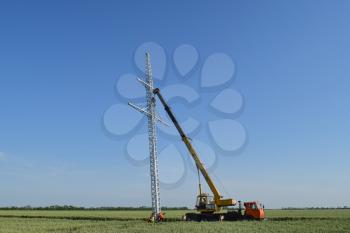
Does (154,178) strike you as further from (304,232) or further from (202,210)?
(304,232)

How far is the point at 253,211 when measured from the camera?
163 feet

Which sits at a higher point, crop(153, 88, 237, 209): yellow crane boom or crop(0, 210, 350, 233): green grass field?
crop(153, 88, 237, 209): yellow crane boom

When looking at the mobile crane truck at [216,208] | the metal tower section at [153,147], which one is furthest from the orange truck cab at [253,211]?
the metal tower section at [153,147]

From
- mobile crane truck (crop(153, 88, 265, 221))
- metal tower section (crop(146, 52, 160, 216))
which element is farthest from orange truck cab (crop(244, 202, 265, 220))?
metal tower section (crop(146, 52, 160, 216))

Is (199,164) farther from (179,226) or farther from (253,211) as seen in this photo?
(179,226)

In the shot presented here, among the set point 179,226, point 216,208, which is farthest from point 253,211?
point 179,226

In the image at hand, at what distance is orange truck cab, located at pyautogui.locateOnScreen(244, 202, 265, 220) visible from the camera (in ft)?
163

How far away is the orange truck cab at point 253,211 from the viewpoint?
49.6m

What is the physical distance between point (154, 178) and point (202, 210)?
727 centimetres

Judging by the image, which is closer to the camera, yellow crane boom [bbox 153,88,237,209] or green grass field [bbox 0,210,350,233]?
green grass field [bbox 0,210,350,233]

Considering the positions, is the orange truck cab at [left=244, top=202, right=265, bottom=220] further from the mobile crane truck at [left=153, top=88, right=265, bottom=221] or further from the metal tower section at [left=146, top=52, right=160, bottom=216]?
the metal tower section at [left=146, top=52, right=160, bottom=216]

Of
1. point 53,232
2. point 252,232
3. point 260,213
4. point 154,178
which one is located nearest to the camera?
point 252,232

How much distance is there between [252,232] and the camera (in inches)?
1345

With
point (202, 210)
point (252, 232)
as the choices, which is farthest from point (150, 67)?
point (252, 232)
